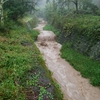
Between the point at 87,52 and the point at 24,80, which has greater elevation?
the point at 24,80

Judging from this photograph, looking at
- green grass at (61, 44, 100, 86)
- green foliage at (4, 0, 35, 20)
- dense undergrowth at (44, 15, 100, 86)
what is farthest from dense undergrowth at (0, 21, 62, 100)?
green foliage at (4, 0, 35, 20)

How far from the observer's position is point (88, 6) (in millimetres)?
24125

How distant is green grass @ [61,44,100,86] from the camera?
9.99 m

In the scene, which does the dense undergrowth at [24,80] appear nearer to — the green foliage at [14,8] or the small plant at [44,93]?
the small plant at [44,93]

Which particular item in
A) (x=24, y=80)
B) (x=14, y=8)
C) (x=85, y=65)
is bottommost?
(x=85, y=65)

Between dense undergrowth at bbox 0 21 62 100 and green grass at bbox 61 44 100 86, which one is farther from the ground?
dense undergrowth at bbox 0 21 62 100

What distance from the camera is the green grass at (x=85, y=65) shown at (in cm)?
999

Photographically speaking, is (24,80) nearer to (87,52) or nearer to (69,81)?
(69,81)

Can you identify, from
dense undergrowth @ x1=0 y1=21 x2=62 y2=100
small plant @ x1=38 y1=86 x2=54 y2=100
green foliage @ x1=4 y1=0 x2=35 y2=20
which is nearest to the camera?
dense undergrowth @ x1=0 y1=21 x2=62 y2=100

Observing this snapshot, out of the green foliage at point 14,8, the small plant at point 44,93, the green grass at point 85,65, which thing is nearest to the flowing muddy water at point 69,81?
the green grass at point 85,65

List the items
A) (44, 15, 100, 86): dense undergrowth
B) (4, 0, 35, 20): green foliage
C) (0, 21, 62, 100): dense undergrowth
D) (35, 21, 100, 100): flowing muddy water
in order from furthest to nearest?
(4, 0, 35, 20): green foliage → (44, 15, 100, 86): dense undergrowth → (35, 21, 100, 100): flowing muddy water → (0, 21, 62, 100): dense undergrowth

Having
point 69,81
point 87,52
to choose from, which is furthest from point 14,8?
point 69,81

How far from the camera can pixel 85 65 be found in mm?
11516

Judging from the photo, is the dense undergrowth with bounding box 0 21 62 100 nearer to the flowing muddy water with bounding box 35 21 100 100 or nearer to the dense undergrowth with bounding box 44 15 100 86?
the flowing muddy water with bounding box 35 21 100 100
